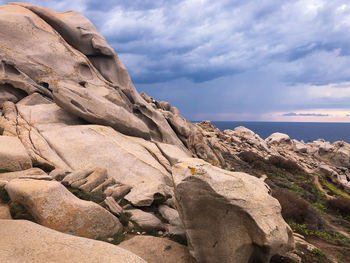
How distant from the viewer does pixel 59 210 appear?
877cm

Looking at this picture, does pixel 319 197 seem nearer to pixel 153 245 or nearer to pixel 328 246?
pixel 328 246

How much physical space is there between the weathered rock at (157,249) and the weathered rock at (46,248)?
292 centimetres

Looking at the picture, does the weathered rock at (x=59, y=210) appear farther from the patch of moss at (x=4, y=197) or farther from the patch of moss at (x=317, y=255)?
the patch of moss at (x=317, y=255)

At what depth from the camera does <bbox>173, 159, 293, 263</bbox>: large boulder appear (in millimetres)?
8367

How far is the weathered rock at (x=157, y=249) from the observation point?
8930 mm

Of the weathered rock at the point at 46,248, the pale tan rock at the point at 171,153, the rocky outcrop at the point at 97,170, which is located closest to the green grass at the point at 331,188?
the rocky outcrop at the point at 97,170

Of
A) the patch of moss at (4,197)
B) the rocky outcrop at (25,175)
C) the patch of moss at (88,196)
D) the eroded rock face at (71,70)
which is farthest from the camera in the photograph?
the eroded rock face at (71,70)

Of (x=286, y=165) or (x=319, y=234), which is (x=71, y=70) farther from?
(x=286, y=165)

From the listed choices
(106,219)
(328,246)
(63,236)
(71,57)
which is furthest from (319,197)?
(71,57)

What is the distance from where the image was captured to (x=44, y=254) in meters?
5.64

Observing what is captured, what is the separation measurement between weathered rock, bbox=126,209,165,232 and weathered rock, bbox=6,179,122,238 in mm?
1509

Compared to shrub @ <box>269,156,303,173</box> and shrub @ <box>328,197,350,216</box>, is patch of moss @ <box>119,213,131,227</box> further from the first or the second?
shrub @ <box>269,156,303,173</box>

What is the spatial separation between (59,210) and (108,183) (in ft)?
16.5

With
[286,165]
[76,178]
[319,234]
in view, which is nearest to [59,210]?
[76,178]
